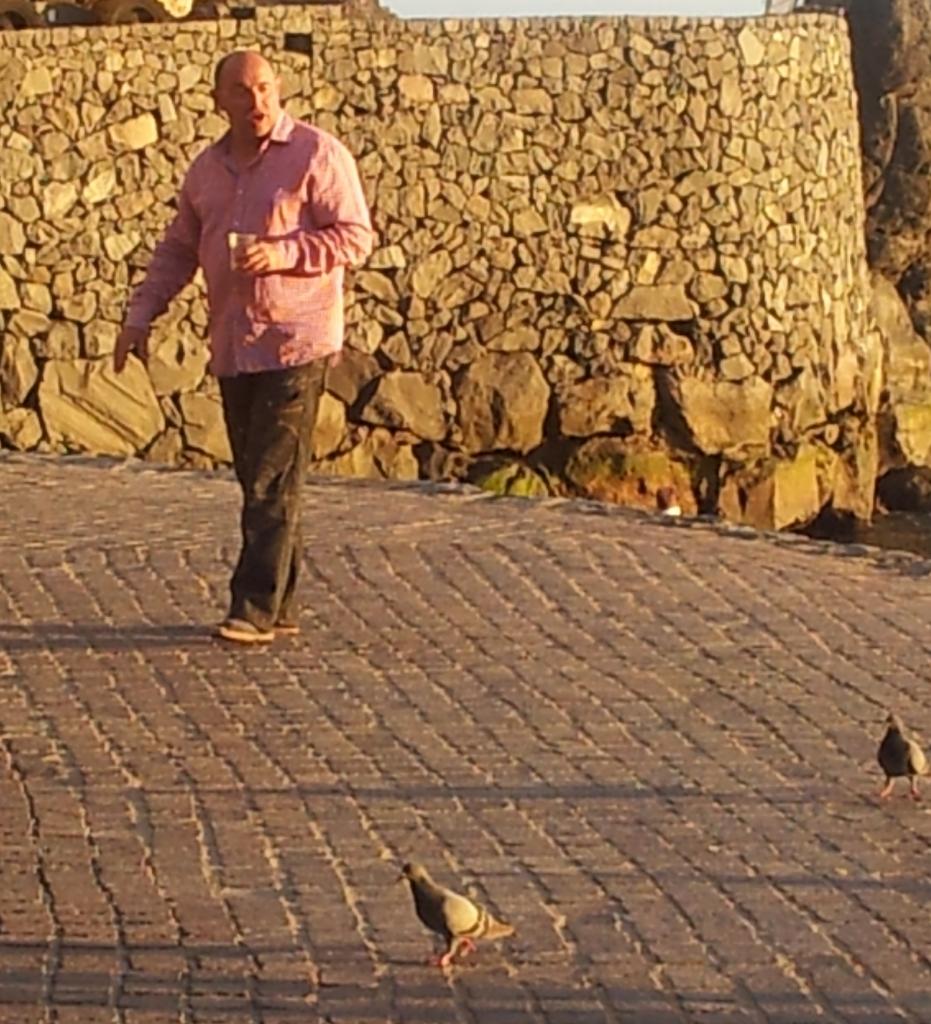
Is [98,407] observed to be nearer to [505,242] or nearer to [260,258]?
[505,242]

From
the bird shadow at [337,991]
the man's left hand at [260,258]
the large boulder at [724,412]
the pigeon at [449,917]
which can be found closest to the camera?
the bird shadow at [337,991]

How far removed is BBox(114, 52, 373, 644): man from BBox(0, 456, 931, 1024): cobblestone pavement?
41cm

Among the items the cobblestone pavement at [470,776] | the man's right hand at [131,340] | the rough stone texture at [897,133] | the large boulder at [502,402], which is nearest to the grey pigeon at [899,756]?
the cobblestone pavement at [470,776]

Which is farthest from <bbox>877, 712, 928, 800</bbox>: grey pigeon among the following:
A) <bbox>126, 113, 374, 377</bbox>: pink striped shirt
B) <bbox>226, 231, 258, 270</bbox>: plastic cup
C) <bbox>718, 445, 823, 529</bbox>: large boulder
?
<bbox>718, 445, 823, 529</bbox>: large boulder

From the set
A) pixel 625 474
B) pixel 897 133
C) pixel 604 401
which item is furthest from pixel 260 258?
pixel 897 133

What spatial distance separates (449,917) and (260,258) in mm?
2924

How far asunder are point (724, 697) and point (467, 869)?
189 centimetres

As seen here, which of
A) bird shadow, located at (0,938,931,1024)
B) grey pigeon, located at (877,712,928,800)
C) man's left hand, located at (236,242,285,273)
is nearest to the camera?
bird shadow, located at (0,938,931,1024)

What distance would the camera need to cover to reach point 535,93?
58.2 feet

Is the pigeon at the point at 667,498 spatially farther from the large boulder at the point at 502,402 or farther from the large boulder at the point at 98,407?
the large boulder at the point at 98,407

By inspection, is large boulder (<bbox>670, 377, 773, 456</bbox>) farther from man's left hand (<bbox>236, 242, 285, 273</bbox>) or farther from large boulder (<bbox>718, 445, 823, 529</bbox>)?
man's left hand (<bbox>236, 242, 285, 273</bbox>)

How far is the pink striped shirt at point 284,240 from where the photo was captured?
321 inches

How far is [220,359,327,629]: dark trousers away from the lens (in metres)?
8.31

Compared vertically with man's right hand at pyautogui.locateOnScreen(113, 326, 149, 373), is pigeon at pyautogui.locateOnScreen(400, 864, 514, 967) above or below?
below
